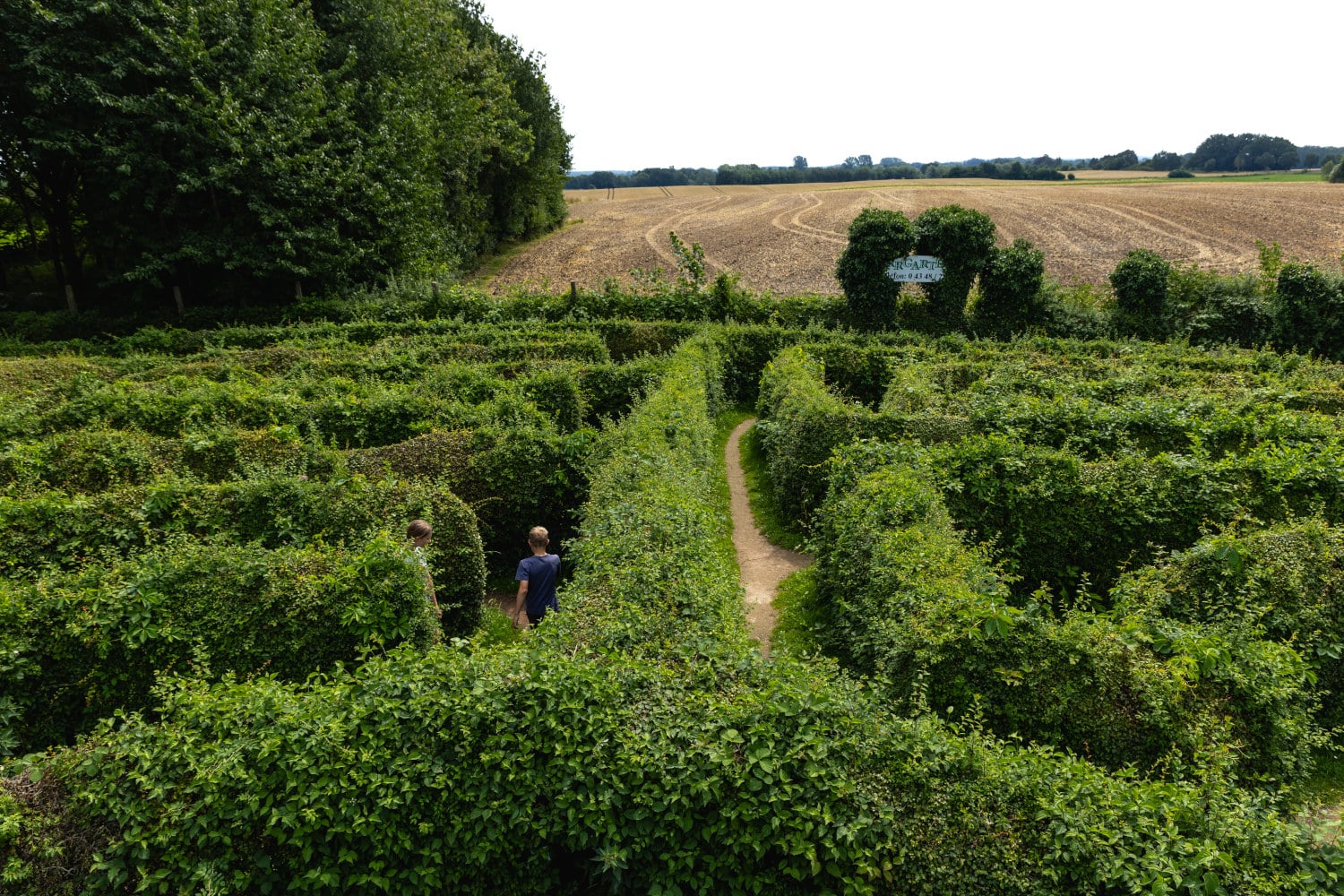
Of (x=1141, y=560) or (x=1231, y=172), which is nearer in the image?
(x=1141, y=560)

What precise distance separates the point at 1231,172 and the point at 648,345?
87490 millimetres

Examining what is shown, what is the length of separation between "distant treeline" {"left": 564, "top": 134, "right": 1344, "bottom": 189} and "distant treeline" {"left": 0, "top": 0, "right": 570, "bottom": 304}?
183ft

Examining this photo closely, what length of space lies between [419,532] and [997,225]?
151 feet

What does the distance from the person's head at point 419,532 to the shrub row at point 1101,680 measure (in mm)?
5379

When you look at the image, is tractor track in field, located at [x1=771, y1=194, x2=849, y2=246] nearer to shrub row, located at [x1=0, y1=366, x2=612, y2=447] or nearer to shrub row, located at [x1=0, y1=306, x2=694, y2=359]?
shrub row, located at [x1=0, y1=306, x2=694, y2=359]

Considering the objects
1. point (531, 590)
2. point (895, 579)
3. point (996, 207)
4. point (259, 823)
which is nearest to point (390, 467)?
point (531, 590)

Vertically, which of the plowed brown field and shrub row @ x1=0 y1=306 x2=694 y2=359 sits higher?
the plowed brown field

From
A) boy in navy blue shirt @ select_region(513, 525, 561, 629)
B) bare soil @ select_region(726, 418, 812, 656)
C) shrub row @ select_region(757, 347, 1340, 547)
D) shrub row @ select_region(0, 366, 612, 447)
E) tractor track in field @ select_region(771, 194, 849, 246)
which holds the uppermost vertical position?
tractor track in field @ select_region(771, 194, 849, 246)

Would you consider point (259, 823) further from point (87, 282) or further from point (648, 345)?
point (87, 282)

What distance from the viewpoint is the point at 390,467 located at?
10.6 m

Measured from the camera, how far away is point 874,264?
1019 inches

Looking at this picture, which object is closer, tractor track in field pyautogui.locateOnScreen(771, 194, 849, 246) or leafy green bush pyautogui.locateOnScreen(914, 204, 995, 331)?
leafy green bush pyautogui.locateOnScreen(914, 204, 995, 331)

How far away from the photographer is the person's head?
27.2 ft

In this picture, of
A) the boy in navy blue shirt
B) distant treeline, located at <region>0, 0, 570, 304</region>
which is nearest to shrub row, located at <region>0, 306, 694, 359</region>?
distant treeline, located at <region>0, 0, 570, 304</region>
